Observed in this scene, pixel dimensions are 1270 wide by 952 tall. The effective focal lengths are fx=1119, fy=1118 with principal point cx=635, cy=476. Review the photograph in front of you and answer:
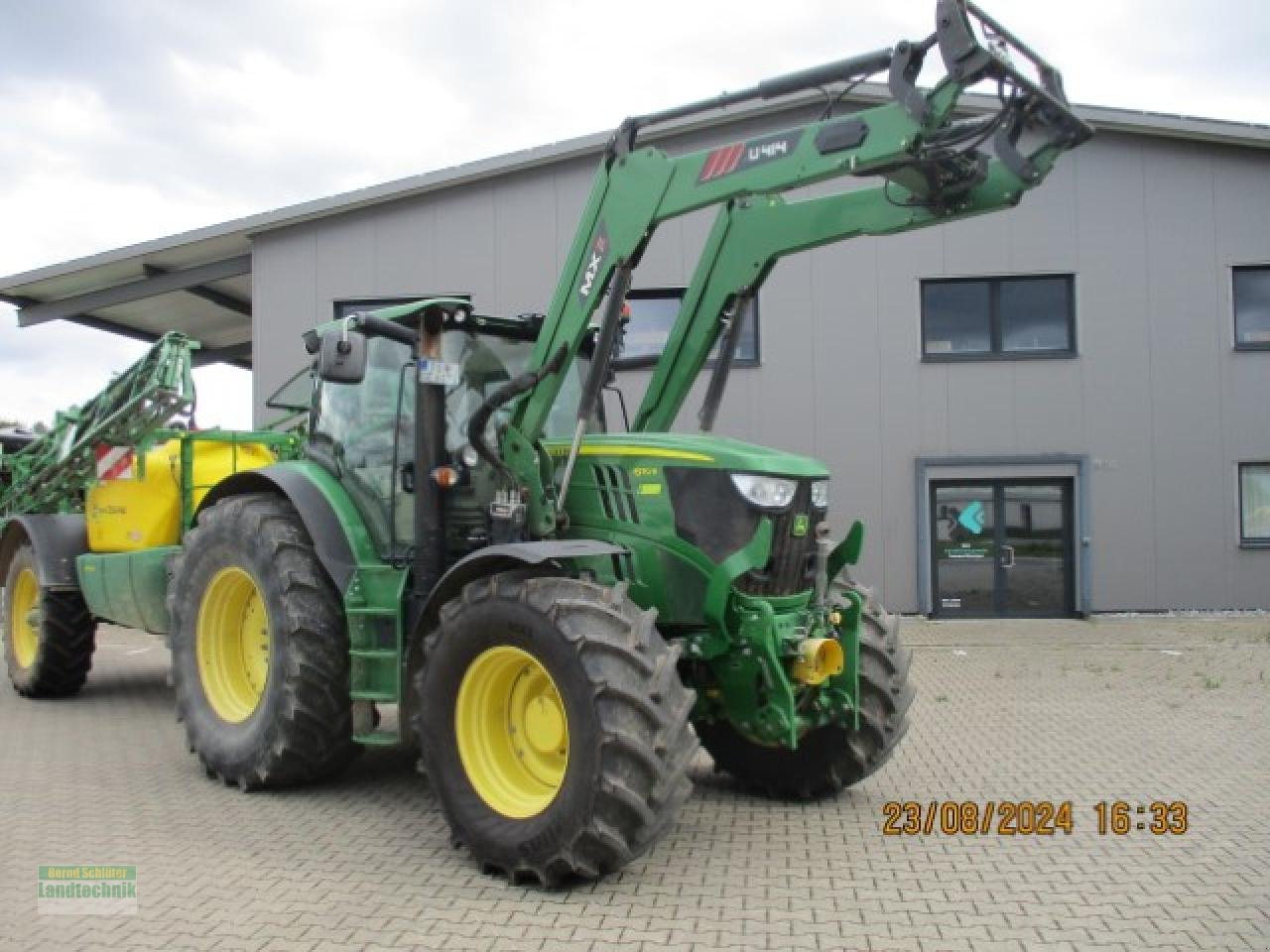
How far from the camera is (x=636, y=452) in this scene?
17.6 feet

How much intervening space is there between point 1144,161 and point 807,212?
12.0m

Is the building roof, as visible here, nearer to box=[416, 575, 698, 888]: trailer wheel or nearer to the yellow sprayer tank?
the yellow sprayer tank

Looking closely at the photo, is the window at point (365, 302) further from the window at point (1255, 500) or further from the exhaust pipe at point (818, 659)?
the exhaust pipe at point (818, 659)

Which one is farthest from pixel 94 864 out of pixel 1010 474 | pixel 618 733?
pixel 1010 474

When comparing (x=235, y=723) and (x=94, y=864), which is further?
(x=235, y=723)

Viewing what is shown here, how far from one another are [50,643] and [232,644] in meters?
3.44

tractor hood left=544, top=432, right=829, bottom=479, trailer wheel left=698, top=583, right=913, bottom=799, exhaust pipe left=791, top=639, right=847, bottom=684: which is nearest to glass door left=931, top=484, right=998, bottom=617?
trailer wheel left=698, top=583, right=913, bottom=799

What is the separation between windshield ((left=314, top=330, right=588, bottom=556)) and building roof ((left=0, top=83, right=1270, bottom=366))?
895 cm

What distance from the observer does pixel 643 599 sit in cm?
527

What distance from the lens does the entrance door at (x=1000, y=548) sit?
15453 millimetres

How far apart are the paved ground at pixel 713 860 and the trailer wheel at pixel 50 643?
1.12 meters

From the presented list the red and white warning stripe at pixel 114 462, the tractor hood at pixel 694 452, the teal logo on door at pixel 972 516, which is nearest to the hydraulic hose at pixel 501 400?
the tractor hood at pixel 694 452

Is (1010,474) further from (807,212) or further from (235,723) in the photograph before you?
(235,723)

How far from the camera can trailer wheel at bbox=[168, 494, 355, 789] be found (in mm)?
5789
